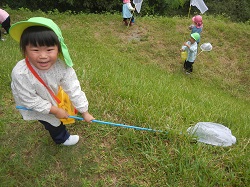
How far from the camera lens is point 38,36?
192cm

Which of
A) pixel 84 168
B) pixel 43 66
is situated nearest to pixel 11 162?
pixel 84 168

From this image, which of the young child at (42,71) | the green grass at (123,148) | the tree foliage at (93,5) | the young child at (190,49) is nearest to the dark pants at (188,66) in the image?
the young child at (190,49)

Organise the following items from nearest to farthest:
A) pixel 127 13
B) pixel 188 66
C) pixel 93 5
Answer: pixel 188 66 → pixel 127 13 → pixel 93 5

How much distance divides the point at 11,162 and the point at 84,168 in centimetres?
85

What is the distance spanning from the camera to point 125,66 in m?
6.04

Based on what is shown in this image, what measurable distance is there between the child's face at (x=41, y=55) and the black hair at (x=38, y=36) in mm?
39

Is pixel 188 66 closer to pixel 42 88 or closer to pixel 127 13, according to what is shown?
pixel 127 13

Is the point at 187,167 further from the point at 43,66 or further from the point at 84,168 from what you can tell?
the point at 43,66

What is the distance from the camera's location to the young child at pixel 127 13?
9727 mm

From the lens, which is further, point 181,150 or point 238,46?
point 238,46

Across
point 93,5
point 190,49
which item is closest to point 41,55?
point 190,49

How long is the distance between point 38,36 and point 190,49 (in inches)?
230

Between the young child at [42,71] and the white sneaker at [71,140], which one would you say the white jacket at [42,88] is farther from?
the white sneaker at [71,140]

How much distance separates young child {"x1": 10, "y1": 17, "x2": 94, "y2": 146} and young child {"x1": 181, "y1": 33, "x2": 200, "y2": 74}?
5428mm
